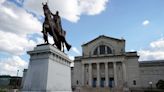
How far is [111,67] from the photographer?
157ft

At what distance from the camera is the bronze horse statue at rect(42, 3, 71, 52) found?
10656 millimetres

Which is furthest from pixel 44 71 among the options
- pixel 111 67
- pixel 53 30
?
pixel 111 67

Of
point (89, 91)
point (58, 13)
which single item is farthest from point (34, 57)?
point (89, 91)

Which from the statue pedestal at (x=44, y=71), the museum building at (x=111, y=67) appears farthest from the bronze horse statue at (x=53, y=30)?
the museum building at (x=111, y=67)

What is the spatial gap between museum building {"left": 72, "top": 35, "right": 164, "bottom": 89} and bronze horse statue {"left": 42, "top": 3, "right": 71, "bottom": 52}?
34546mm

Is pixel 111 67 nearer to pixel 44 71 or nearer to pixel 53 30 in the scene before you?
pixel 53 30

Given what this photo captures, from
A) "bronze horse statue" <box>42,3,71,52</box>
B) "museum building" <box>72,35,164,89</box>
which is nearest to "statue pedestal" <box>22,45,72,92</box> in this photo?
"bronze horse statue" <box>42,3,71,52</box>

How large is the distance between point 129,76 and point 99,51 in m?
10.8

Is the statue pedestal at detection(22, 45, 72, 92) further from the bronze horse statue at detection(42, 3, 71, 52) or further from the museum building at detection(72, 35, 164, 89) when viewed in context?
the museum building at detection(72, 35, 164, 89)

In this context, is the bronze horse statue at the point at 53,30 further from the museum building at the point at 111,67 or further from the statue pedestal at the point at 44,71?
the museum building at the point at 111,67

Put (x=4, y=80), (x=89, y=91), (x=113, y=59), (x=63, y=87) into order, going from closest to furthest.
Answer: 1. (x=63, y=87)
2. (x=89, y=91)
3. (x=113, y=59)
4. (x=4, y=80)

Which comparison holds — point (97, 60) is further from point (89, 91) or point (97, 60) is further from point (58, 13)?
point (58, 13)

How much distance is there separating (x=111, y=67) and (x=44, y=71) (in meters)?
40.1

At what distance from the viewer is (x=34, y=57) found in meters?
9.99
